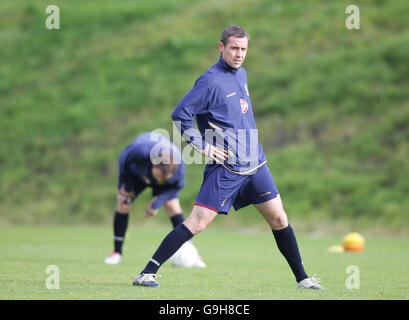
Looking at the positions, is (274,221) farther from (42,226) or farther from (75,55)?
(75,55)

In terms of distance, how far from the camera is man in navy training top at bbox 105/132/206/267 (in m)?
10.4

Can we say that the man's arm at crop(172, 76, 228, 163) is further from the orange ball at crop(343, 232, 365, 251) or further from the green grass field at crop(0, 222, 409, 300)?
the orange ball at crop(343, 232, 365, 251)

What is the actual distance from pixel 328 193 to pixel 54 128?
37.4ft

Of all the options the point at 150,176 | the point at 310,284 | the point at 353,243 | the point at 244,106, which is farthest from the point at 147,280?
the point at 353,243

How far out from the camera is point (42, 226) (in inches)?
830

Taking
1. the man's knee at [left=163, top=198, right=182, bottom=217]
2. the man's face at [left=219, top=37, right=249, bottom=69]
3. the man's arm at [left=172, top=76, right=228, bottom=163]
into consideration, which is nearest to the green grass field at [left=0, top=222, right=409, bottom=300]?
the man's knee at [left=163, top=198, right=182, bottom=217]

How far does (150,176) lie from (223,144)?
148 inches

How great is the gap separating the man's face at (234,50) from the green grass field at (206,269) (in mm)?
2324

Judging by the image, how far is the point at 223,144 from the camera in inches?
282

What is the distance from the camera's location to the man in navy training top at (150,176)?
10.4 m

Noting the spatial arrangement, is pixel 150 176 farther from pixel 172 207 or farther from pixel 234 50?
pixel 234 50

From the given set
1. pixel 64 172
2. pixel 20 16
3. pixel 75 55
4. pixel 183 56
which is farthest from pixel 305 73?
pixel 20 16

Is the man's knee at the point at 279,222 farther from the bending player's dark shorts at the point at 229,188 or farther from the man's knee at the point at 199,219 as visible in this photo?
the man's knee at the point at 199,219

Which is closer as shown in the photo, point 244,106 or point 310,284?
point 244,106
